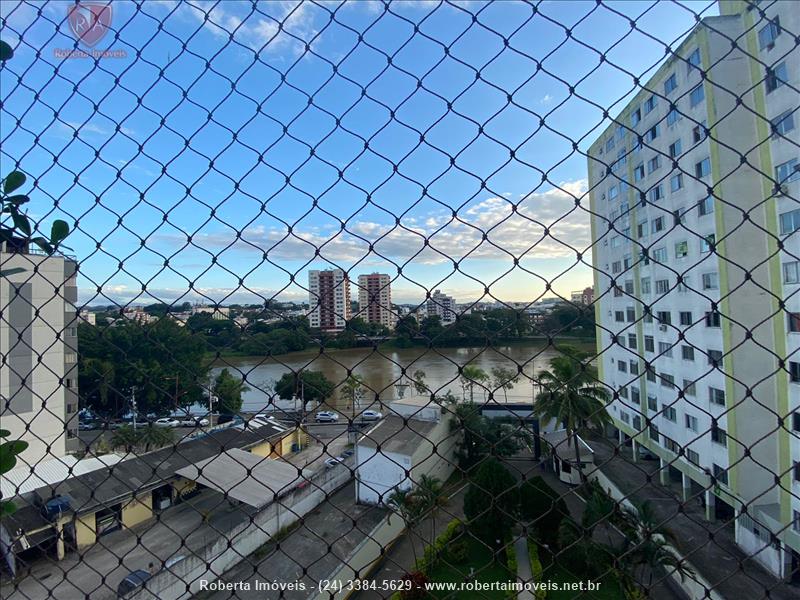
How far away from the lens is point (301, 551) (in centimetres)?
584

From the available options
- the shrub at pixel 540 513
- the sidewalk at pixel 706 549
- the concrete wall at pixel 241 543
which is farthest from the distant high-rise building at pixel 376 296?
the shrub at pixel 540 513

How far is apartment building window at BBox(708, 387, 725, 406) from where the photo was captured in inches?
213

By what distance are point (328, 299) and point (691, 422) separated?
22.9ft

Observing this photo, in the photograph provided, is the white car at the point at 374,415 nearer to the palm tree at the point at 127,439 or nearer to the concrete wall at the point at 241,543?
the palm tree at the point at 127,439

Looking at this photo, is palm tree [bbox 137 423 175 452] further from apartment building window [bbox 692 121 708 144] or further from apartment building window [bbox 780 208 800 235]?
apartment building window [bbox 780 208 800 235]

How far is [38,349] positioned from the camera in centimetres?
482

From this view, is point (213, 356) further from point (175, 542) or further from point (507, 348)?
point (175, 542)

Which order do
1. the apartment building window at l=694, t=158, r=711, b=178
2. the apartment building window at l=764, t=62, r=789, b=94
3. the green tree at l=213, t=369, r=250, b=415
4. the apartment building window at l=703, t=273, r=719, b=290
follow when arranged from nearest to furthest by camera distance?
1. the apartment building window at l=764, t=62, r=789, b=94
2. the green tree at l=213, t=369, r=250, b=415
3. the apartment building window at l=694, t=158, r=711, b=178
4. the apartment building window at l=703, t=273, r=719, b=290

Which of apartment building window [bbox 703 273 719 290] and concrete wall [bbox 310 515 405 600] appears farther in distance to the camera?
apartment building window [bbox 703 273 719 290]

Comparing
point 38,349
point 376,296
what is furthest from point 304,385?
point 38,349

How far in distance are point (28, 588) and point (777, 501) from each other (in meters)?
9.61

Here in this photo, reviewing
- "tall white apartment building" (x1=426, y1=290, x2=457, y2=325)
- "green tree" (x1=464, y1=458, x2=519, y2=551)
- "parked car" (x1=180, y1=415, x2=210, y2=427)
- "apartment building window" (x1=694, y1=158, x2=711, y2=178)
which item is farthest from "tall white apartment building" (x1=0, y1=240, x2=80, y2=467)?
"green tree" (x1=464, y1=458, x2=519, y2=551)

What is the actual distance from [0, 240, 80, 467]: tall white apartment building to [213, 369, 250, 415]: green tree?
0.39 metres

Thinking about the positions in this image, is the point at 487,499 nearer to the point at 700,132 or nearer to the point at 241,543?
the point at 241,543
